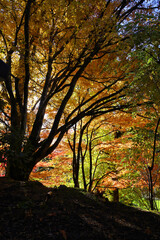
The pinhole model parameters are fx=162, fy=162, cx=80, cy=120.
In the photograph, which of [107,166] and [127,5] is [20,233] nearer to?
[127,5]

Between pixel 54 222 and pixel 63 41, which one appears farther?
pixel 63 41

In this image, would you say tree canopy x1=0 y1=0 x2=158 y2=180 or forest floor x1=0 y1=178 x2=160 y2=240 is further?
tree canopy x1=0 y1=0 x2=158 y2=180

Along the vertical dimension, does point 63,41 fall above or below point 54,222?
above

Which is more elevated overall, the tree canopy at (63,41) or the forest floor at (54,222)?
the tree canopy at (63,41)

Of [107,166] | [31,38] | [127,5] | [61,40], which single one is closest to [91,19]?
[61,40]

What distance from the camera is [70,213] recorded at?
9.57 ft

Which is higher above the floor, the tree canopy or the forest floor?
the tree canopy

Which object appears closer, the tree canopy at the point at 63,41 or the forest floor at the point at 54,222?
the forest floor at the point at 54,222

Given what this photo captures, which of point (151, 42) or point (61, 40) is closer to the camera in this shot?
point (151, 42)

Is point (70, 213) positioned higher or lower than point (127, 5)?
lower

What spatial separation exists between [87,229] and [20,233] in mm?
971

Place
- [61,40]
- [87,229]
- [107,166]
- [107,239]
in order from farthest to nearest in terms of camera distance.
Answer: [107,166] → [61,40] → [87,229] → [107,239]

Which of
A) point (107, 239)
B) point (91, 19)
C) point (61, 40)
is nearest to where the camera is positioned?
point (107, 239)

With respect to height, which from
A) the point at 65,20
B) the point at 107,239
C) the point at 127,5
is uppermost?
the point at 127,5
